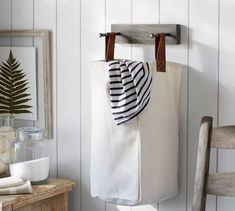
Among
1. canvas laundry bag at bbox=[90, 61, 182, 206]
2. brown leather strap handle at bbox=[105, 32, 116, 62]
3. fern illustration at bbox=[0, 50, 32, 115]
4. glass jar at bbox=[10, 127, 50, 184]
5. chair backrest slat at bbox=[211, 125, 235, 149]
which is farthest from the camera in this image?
fern illustration at bbox=[0, 50, 32, 115]

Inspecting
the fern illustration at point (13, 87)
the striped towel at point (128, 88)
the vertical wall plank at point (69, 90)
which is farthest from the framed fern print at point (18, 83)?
the striped towel at point (128, 88)

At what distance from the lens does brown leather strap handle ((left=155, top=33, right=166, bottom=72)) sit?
6.22ft

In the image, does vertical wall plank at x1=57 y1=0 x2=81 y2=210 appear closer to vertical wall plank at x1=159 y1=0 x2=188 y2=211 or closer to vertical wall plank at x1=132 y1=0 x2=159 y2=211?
vertical wall plank at x1=132 y1=0 x2=159 y2=211

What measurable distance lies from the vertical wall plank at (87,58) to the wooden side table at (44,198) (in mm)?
78

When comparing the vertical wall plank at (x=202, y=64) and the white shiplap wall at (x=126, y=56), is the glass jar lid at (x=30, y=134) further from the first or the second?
the vertical wall plank at (x=202, y=64)

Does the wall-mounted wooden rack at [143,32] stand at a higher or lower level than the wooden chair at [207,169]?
higher

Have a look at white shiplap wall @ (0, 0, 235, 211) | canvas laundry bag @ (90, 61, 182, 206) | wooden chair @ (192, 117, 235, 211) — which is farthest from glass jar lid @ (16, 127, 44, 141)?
wooden chair @ (192, 117, 235, 211)

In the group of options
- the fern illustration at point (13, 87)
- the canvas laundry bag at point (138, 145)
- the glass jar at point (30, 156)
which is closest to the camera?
the canvas laundry bag at point (138, 145)

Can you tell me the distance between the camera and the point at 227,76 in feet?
6.26

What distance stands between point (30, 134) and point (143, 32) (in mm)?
572

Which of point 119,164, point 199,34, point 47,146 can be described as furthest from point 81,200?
point 199,34

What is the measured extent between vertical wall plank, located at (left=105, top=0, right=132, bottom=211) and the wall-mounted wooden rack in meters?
0.03

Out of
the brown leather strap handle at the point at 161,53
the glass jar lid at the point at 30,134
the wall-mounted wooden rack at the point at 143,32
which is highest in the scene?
the wall-mounted wooden rack at the point at 143,32

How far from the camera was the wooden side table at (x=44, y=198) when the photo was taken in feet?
6.39
